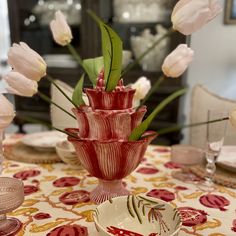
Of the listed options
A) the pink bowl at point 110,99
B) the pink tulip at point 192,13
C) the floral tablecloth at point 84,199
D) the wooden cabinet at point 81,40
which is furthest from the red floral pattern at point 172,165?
the wooden cabinet at point 81,40

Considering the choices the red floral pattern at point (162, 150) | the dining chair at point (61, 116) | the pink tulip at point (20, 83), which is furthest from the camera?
the red floral pattern at point (162, 150)

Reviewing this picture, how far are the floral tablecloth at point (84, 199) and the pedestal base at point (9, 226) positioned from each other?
13 mm

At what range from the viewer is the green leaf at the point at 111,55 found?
27.7 inches

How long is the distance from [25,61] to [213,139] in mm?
574

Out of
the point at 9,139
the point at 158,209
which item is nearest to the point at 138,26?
the point at 9,139

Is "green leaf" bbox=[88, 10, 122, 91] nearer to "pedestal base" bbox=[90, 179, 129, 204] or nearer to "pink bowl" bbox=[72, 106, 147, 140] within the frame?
"pink bowl" bbox=[72, 106, 147, 140]

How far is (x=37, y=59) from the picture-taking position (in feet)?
2.38

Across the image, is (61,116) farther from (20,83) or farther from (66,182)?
(20,83)

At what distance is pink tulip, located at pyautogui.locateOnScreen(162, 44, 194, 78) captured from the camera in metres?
0.80

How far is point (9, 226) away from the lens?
724 mm

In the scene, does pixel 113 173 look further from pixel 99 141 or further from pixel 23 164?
pixel 23 164

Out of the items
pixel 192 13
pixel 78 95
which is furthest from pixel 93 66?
pixel 192 13

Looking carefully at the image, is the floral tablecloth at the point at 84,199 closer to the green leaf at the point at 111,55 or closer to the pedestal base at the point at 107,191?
the pedestal base at the point at 107,191

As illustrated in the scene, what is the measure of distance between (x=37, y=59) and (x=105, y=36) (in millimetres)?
162
